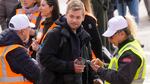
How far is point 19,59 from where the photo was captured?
5.71 meters

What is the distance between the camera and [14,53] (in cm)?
572

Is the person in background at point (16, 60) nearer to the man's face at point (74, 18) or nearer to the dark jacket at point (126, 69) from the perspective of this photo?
the man's face at point (74, 18)

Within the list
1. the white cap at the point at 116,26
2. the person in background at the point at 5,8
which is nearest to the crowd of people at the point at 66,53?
the white cap at the point at 116,26

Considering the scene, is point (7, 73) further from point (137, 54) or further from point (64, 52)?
point (137, 54)

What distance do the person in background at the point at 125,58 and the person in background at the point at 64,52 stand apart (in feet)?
1.27

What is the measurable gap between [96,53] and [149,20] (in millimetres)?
8065

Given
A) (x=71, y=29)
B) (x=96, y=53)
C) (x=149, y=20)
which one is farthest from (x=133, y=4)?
(x=71, y=29)

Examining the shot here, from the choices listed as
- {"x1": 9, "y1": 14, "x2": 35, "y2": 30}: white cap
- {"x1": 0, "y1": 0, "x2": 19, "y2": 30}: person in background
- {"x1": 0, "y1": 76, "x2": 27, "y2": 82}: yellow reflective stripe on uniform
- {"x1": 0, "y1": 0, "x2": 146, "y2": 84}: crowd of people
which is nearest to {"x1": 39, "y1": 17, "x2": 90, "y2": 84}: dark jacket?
{"x1": 0, "y1": 0, "x2": 146, "y2": 84}: crowd of people

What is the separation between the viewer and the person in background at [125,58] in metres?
5.08

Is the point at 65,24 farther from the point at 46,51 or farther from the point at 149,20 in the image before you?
the point at 149,20

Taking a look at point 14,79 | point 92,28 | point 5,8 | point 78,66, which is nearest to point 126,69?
point 78,66

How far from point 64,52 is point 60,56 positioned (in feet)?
0.21

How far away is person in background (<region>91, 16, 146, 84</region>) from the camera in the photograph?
508 cm

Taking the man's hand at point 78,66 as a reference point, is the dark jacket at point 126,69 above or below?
above
